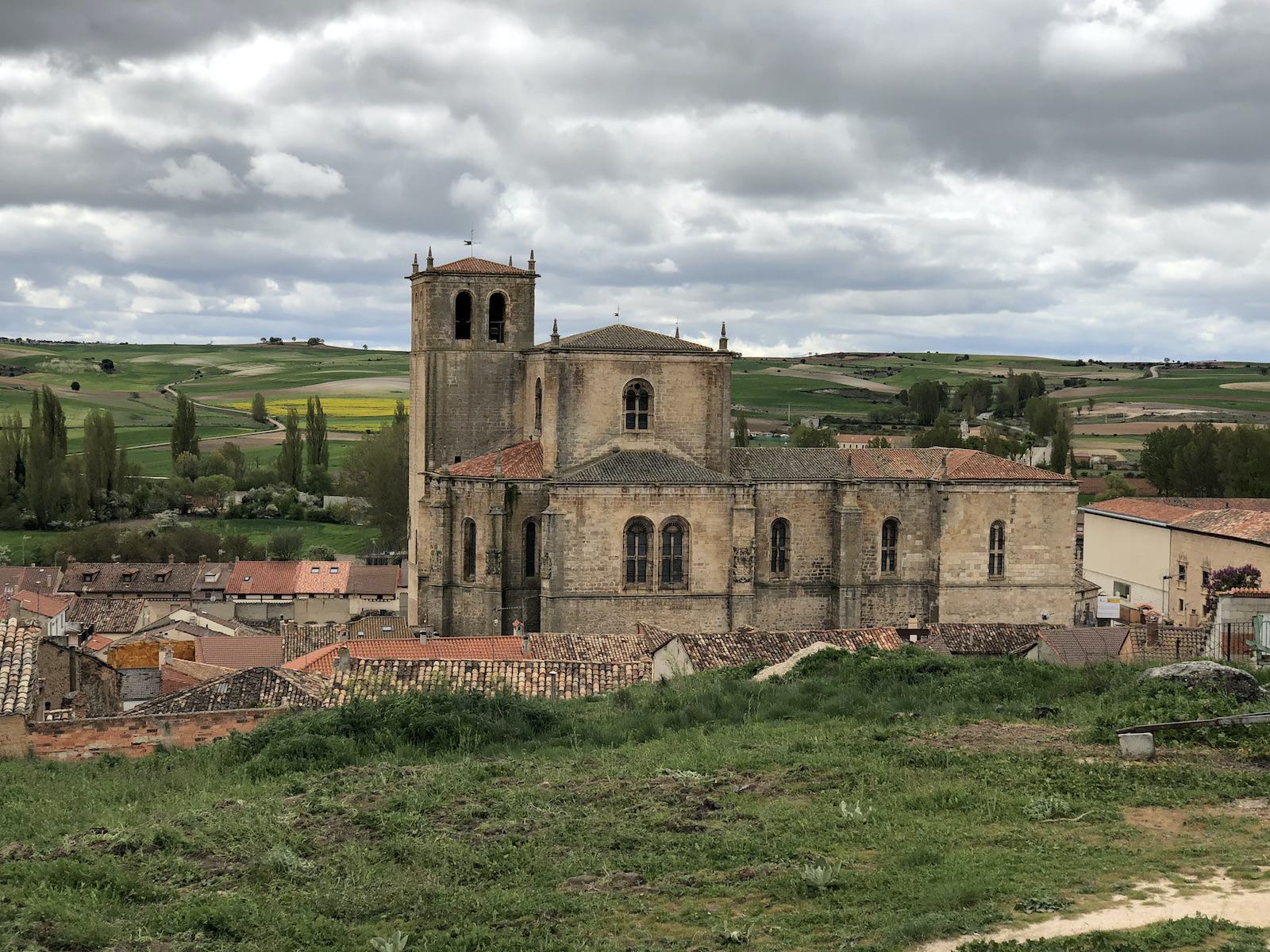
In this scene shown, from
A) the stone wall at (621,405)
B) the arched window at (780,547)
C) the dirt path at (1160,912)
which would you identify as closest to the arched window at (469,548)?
the stone wall at (621,405)

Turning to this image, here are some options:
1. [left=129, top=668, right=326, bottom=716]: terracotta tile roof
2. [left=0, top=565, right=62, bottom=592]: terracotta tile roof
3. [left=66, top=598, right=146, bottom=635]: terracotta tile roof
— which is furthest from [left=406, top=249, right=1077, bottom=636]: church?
[left=0, top=565, right=62, bottom=592]: terracotta tile roof

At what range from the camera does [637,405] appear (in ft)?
120

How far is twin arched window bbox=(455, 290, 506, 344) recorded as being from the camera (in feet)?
127

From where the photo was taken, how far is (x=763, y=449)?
127ft

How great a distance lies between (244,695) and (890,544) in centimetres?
2190

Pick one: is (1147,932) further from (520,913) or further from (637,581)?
(637,581)

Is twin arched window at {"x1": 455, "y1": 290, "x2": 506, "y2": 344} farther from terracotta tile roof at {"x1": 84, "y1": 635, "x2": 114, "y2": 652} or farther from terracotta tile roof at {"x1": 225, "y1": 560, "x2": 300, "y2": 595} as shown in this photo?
terracotta tile roof at {"x1": 225, "y1": 560, "x2": 300, "y2": 595}

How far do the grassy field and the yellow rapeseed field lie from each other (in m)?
116

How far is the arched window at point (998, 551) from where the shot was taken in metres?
38.2

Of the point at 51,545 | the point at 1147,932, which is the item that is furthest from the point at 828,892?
the point at 51,545

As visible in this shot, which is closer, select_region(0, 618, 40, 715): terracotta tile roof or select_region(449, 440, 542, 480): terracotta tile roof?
select_region(0, 618, 40, 715): terracotta tile roof

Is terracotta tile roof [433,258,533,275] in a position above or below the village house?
above

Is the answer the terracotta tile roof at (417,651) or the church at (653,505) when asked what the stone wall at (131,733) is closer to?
the terracotta tile roof at (417,651)

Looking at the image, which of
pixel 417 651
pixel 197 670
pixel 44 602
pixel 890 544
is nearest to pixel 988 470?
pixel 890 544
